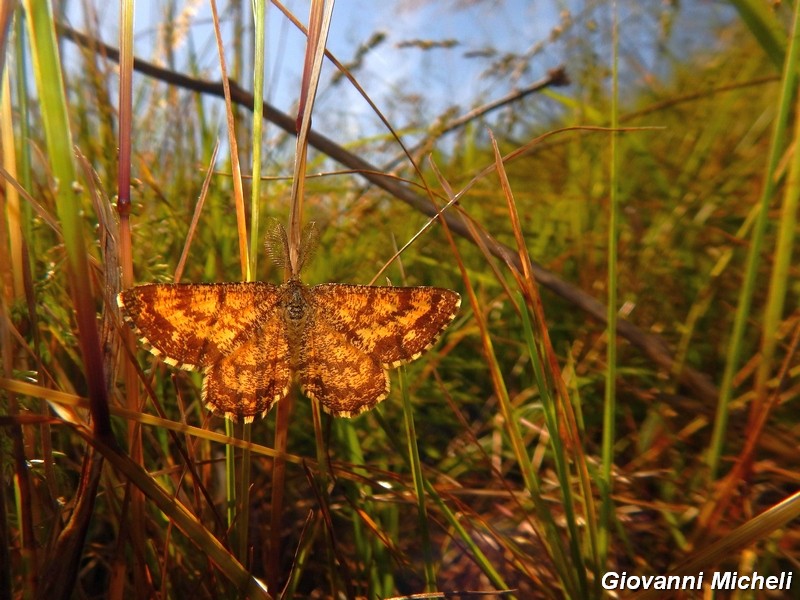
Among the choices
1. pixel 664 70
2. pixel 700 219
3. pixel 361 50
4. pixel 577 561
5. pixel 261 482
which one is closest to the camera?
pixel 577 561

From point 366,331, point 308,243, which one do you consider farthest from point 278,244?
point 366,331

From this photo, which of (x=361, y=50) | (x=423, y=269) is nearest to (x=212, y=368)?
(x=423, y=269)

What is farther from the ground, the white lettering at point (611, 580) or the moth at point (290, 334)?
the moth at point (290, 334)

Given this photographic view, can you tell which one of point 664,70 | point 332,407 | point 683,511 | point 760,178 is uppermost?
point 664,70

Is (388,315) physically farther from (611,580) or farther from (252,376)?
(611,580)

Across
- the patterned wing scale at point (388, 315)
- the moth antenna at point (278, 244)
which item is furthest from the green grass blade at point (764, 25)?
the moth antenna at point (278, 244)

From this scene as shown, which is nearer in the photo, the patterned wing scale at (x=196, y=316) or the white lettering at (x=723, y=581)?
the patterned wing scale at (x=196, y=316)

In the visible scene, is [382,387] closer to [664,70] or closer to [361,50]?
[361,50]

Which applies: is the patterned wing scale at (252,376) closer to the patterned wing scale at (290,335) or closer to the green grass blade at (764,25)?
the patterned wing scale at (290,335)
